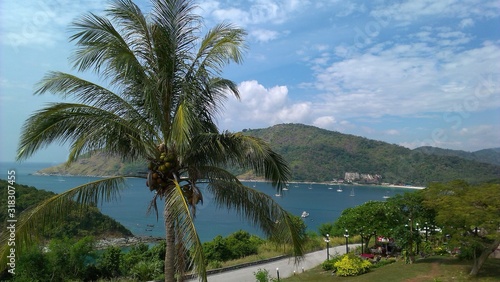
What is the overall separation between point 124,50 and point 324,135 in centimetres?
14157

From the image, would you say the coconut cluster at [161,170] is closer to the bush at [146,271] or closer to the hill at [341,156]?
the bush at [146,271]

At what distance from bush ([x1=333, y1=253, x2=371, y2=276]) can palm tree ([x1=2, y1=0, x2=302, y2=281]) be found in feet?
39.9

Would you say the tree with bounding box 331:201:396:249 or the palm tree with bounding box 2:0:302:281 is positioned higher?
the palm tree with bounding box 2:0:302:281

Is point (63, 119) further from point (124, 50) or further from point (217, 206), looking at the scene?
point (217, 206)

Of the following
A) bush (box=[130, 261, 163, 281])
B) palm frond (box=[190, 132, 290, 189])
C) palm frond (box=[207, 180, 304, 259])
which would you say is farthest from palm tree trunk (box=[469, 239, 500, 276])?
bush (box=[130, 261, 163, 281])

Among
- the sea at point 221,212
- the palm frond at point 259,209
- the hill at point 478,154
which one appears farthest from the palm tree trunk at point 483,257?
the hill at point 478,154

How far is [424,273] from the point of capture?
15859 mm

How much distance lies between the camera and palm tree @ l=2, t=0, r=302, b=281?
5418 mm

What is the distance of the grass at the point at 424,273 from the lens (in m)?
14.9

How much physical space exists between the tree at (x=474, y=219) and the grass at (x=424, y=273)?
2.01 feet

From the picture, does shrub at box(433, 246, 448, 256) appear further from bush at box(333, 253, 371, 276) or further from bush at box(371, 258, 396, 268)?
bush at box(333, 253, 371, 276)

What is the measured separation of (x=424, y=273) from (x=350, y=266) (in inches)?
121

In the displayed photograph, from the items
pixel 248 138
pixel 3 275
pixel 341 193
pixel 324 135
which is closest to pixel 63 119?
pixel 248 138

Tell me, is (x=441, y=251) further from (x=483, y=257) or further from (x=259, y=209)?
(x=259, y=209)
